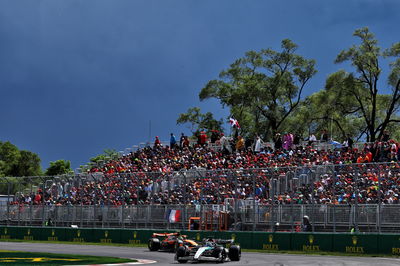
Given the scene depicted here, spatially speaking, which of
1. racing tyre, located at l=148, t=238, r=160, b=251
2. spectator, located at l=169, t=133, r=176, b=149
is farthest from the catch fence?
spectator, located at l=169, t=133, r=176, b=149

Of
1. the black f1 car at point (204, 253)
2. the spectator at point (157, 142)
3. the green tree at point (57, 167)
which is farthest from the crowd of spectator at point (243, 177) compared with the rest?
the green tree at point (57, 167)

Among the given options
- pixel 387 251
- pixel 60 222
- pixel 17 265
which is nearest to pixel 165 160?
pixel 60 222

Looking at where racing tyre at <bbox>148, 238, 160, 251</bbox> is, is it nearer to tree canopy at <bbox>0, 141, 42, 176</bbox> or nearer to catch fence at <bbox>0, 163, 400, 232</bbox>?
catch fence at <bbox>0, 163, 400, 232</bbox>

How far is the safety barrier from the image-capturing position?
25.2m

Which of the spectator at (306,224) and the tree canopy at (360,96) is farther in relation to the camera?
the tree canopy at (360,96)

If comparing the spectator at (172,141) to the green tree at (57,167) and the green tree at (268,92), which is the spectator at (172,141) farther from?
the green tree at (57,167)

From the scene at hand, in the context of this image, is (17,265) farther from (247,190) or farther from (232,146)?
(232,146)

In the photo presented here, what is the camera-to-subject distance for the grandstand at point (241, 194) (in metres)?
26.5

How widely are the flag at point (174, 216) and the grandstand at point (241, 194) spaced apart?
2.4 inches

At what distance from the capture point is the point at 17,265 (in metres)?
18.2

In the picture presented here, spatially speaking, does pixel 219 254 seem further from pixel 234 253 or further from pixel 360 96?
pixel 360 96

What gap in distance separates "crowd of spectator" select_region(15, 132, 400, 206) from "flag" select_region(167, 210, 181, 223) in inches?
24.4

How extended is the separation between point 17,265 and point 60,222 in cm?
1903

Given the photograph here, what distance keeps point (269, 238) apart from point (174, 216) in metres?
5.77
